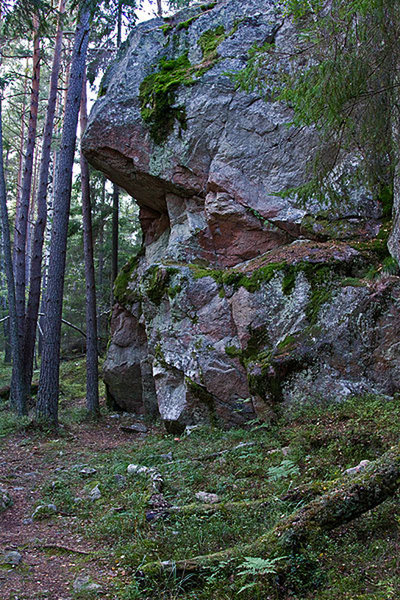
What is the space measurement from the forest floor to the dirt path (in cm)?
1

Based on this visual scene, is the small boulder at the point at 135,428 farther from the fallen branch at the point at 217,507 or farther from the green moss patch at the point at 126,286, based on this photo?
the fallen branch at the point at 217,507

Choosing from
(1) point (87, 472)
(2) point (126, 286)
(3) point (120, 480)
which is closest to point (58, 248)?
(2) point (126, 286)

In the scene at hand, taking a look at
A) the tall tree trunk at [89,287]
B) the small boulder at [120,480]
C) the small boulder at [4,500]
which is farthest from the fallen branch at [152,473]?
the tall tree trunk at [89,287]

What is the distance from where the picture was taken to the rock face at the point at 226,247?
745 cm

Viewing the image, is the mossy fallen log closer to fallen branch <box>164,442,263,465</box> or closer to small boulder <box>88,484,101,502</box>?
small boulder <box>88,484,101,502</box>

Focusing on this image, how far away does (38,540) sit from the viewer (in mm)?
4496

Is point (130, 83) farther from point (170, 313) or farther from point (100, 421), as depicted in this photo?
point (100, 421)

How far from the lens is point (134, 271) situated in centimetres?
1282

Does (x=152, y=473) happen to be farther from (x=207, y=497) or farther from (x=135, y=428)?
(x=135, y=428)

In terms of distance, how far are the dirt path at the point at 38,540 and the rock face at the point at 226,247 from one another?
2794 millimetres

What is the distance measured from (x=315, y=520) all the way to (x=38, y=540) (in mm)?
2872

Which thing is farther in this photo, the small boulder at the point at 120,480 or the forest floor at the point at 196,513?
the small boulder at the point at 120,480

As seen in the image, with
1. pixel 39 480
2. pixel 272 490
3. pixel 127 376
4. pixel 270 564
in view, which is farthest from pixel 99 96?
pixel 270 564

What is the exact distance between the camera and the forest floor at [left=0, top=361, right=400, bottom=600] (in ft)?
10.3
